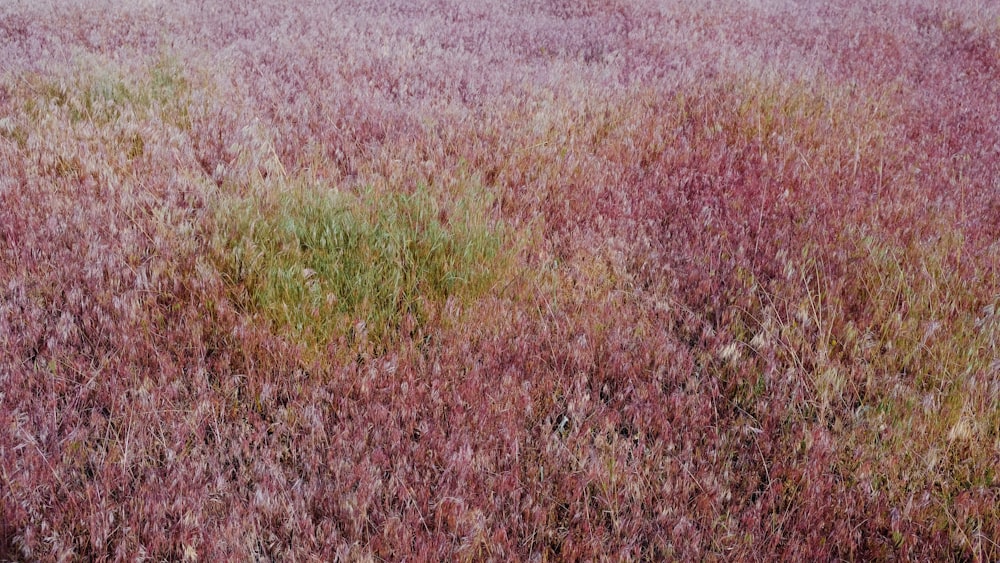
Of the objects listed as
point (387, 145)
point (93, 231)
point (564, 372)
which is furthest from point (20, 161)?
point (564, 372)

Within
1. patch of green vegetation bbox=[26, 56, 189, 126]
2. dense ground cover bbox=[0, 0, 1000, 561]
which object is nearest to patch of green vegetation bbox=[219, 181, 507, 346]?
dense ground cover bbox=[0, 0, 1000, 561]

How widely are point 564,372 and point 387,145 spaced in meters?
2.32

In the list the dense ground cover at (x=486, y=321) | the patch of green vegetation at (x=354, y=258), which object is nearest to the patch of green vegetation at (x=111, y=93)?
the dense ground cover at (x=486, y=321)

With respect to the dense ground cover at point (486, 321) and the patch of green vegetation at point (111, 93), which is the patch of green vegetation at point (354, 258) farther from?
the patch of green vegetation at point (111, 93)

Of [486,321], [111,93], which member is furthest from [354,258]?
[111,93]

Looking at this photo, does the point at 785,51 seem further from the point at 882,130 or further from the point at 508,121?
the point at 508,121

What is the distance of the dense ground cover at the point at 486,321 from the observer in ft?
7.21

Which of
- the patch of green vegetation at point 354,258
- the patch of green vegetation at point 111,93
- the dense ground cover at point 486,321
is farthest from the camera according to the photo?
the patch of green vegetation at point 111,93

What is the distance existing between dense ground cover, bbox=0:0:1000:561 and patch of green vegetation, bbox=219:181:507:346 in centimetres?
2

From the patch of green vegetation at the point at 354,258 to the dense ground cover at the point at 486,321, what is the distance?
0.8 inches

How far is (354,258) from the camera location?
10.7 ft

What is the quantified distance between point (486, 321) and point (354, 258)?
29.9 inches

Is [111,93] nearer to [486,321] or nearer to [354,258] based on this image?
[354,258]

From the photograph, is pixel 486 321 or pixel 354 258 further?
pixel 354 258
